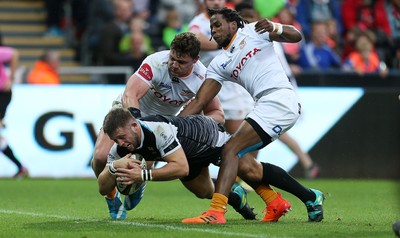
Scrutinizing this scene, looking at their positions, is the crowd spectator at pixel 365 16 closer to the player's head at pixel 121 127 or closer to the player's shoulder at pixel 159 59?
the player's shoulder at pixel 159 59

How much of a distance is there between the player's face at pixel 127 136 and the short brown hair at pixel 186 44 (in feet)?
3.73

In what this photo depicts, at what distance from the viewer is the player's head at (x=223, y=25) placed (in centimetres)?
920

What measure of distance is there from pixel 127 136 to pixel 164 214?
2107mm

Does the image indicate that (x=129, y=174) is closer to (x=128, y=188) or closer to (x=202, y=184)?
(x=128, y=188)

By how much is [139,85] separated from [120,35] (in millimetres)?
9016

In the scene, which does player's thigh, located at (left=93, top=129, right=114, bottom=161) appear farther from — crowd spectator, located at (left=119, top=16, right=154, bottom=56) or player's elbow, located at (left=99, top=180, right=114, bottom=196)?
crowd spectator, located at (left=119, top=16, right=154, bottom=56)

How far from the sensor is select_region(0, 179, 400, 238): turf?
8133 millimetres

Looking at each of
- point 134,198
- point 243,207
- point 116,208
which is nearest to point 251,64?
point 243,207

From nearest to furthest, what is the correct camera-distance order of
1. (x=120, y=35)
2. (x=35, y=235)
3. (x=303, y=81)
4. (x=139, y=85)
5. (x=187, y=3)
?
(x=35, y=235), (x=139, y=85), (x=303, y=81), (x=120, y=35), (x=187, y=3)

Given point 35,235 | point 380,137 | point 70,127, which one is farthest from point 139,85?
point 380,137

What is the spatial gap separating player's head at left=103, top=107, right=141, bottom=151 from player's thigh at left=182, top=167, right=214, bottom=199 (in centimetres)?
144

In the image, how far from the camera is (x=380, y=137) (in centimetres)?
1630

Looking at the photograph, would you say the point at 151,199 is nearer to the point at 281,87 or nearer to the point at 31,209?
the point at 31,209

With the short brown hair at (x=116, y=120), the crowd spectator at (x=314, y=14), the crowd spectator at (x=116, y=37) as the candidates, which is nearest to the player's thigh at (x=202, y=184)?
the short brown hair at (x=116, y=120)
